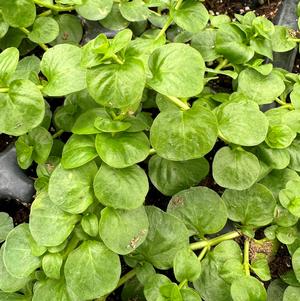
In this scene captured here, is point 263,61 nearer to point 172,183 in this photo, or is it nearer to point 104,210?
point 172,183

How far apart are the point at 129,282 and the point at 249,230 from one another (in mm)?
271

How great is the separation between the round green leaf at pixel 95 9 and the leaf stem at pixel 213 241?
0.53 m

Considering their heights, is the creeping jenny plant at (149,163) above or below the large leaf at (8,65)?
below

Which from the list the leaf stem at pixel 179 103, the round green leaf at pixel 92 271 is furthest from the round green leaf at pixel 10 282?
the leaf stem at pixel 179 103

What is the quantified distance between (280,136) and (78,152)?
0.39 m

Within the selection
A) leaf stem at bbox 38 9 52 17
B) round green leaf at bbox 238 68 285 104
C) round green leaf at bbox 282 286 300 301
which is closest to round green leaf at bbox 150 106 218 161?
round green leaf at bbox 238 68 285 104

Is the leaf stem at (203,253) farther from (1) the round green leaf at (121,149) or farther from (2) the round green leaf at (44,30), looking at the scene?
(2) the round green leaf at (44,30)

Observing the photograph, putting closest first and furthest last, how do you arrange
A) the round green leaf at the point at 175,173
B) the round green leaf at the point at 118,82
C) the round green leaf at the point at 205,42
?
the round green leaf at the point at 118,82
the round green leaf at the point at 175,173
the round green leaf at the point at 205,42

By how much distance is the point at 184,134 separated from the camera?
91 cm

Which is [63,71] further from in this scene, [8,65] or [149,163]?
[149,163]

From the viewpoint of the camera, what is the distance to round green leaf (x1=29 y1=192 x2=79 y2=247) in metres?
0.93

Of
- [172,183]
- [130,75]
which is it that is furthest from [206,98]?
[130,75]

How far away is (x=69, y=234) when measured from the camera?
954mm

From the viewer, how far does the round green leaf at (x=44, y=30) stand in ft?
3.68
